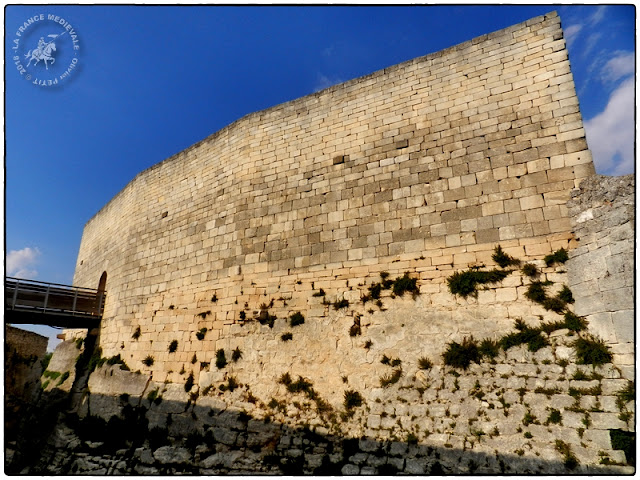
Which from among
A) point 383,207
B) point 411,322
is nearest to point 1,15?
point 383,207

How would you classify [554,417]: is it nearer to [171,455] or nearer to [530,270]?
[530,270]

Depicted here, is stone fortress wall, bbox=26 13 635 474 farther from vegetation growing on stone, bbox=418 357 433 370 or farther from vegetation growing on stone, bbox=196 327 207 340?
vegetation growing on stone, bbox=196 327 207 340

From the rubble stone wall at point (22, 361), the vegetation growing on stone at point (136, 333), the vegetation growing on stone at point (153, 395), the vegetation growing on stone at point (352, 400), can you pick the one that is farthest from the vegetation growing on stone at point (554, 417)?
the rubble stone wall at point (22, 361)

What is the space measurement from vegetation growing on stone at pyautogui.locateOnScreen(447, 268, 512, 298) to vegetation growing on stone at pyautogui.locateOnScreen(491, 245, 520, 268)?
11cm

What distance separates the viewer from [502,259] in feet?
18.3

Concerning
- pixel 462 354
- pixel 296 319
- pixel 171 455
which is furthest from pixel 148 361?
pixel 462 354

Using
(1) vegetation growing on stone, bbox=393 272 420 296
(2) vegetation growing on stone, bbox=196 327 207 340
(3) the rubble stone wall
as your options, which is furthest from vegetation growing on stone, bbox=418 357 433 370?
(3) the rubble stone wall

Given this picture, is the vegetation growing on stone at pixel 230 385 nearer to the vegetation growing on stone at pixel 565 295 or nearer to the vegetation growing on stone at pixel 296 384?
the vegetation growing on stone at pixel 296 384

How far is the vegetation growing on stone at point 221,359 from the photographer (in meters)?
7.20

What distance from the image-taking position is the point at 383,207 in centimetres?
682

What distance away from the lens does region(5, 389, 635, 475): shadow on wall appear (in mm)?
4652

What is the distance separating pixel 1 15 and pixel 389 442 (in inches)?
298

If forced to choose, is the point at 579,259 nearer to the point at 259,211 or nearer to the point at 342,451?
the point at 342,451

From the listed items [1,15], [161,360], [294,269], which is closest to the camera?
[1,15]
